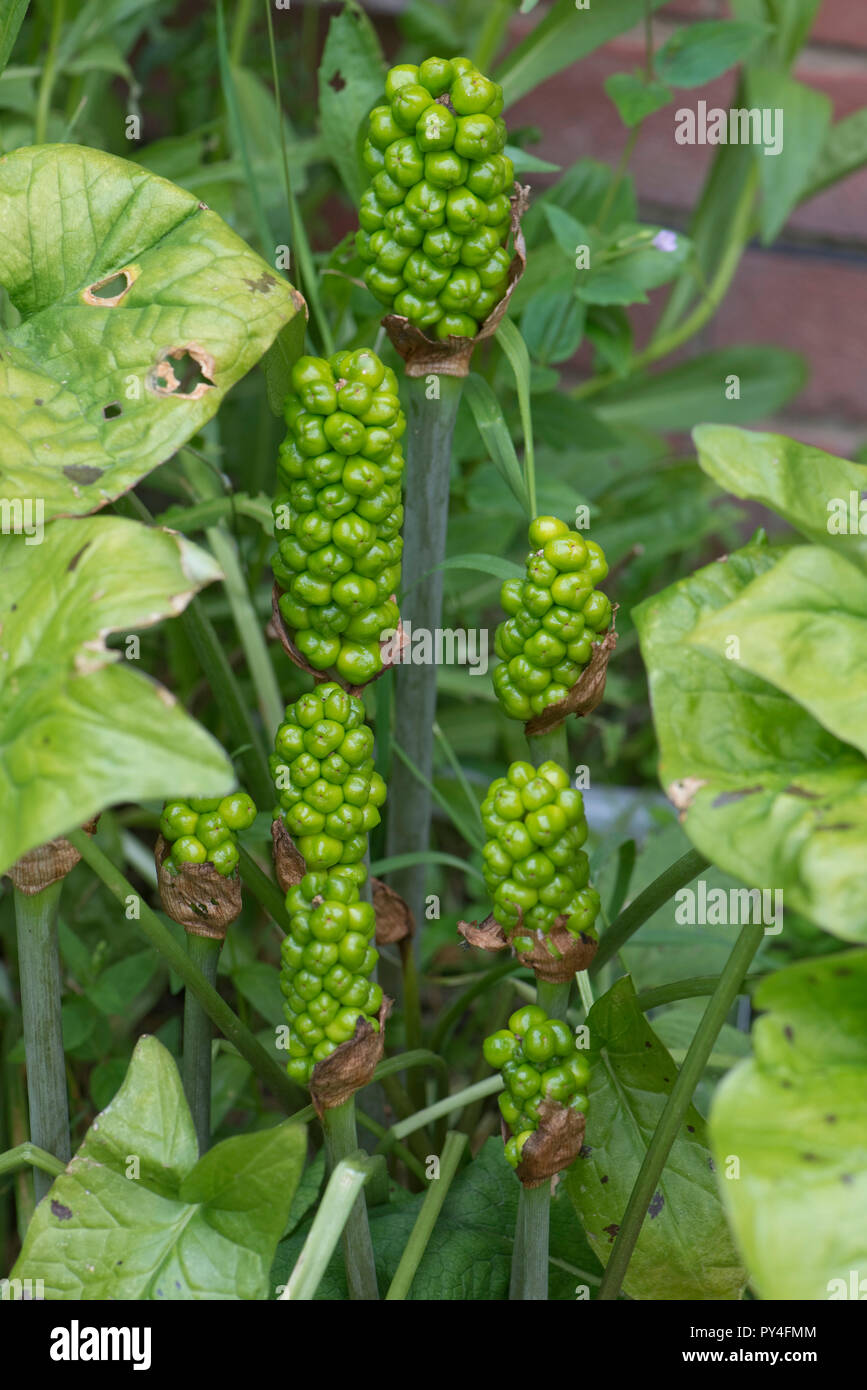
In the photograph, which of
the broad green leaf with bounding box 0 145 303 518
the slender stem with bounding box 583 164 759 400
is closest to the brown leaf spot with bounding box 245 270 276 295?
the broad green leaf with bounding box 0 145 303 518

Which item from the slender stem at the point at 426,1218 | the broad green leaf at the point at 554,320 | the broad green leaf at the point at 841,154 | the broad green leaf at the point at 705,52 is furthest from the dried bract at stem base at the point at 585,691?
the broad green leaf at the point at 841,154

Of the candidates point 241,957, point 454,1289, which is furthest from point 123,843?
point 454,1289

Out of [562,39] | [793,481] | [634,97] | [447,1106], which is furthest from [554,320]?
[447,1106]

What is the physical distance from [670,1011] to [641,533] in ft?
1.43

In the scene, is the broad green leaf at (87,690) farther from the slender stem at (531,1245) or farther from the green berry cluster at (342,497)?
the slender stem at (531,1245)

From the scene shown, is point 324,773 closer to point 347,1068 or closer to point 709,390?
point 347,1068

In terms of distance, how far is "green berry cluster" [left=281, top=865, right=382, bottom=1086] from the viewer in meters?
0.45

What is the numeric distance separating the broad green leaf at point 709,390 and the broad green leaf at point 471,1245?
744 mm

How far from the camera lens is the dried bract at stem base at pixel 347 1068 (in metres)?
0.46

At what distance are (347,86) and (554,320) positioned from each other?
178 millimetres

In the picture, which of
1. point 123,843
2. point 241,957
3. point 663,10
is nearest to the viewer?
point 241,957

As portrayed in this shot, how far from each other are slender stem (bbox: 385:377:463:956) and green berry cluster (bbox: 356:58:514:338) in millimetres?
47

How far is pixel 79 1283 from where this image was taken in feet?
1.50
